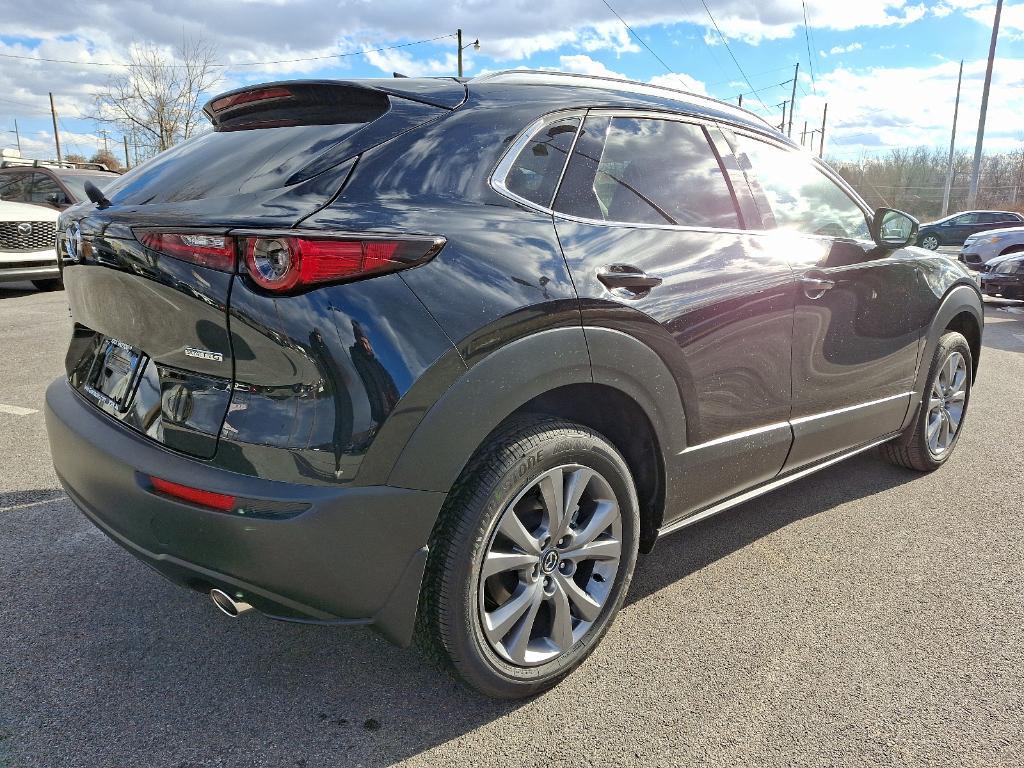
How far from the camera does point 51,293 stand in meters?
11.3

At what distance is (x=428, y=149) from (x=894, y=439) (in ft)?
10.3

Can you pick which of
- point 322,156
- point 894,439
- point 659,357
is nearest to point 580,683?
point 659,357

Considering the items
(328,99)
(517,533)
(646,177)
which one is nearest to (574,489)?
(517,533)

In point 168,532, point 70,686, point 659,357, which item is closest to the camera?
point 168,532

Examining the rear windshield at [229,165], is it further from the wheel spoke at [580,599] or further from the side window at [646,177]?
the wheel spoke at [580,599]

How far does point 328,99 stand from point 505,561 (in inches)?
55.5

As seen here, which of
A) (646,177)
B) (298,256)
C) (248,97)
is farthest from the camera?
(646,177)

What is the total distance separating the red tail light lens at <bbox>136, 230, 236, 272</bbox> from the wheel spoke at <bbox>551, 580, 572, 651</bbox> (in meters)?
1.30

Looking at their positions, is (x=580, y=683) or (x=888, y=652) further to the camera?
(x=888, y=652)

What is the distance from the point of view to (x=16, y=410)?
199 inches

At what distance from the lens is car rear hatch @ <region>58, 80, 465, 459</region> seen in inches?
75.0

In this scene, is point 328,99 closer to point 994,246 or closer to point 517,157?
point 517,157

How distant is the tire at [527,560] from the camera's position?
2.07m

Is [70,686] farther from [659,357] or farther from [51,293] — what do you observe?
[51,293]
